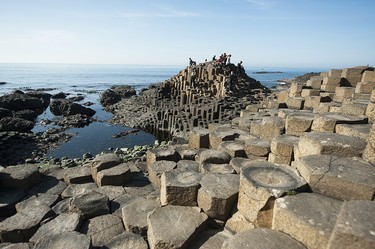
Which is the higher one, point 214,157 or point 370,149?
point 370,149

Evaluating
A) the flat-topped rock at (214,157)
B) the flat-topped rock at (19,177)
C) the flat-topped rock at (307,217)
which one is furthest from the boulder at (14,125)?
the flat-topped rock at (307,217)

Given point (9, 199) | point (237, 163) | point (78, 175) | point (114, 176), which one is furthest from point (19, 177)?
point (237, 163)

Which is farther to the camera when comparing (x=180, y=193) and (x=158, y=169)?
(x=158, y=169)

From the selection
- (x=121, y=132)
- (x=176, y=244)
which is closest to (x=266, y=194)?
(x=176, y=244)

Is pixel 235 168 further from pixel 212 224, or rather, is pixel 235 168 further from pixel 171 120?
pixel 171 120

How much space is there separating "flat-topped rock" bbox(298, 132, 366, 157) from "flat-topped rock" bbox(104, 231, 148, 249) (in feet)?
10.5

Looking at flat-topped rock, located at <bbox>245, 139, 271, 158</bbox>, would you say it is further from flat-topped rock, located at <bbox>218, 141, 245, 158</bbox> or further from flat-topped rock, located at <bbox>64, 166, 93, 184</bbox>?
flat-topped rock, located at <bbox>64, 166, 93, 184</bbox>

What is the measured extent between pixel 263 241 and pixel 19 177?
5.78 metres

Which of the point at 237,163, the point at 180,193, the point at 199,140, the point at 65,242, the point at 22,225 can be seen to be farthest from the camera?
the point at 199,140

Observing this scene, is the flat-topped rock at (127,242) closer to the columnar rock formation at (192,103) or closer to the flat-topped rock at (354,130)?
the flat-topped rock at (354,130)

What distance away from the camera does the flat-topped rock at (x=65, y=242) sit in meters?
3.48

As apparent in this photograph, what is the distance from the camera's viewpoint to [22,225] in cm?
447

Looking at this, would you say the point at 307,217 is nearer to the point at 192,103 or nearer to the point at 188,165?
the point at 188,165

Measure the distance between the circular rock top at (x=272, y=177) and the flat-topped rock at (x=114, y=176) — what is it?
3520 mm
